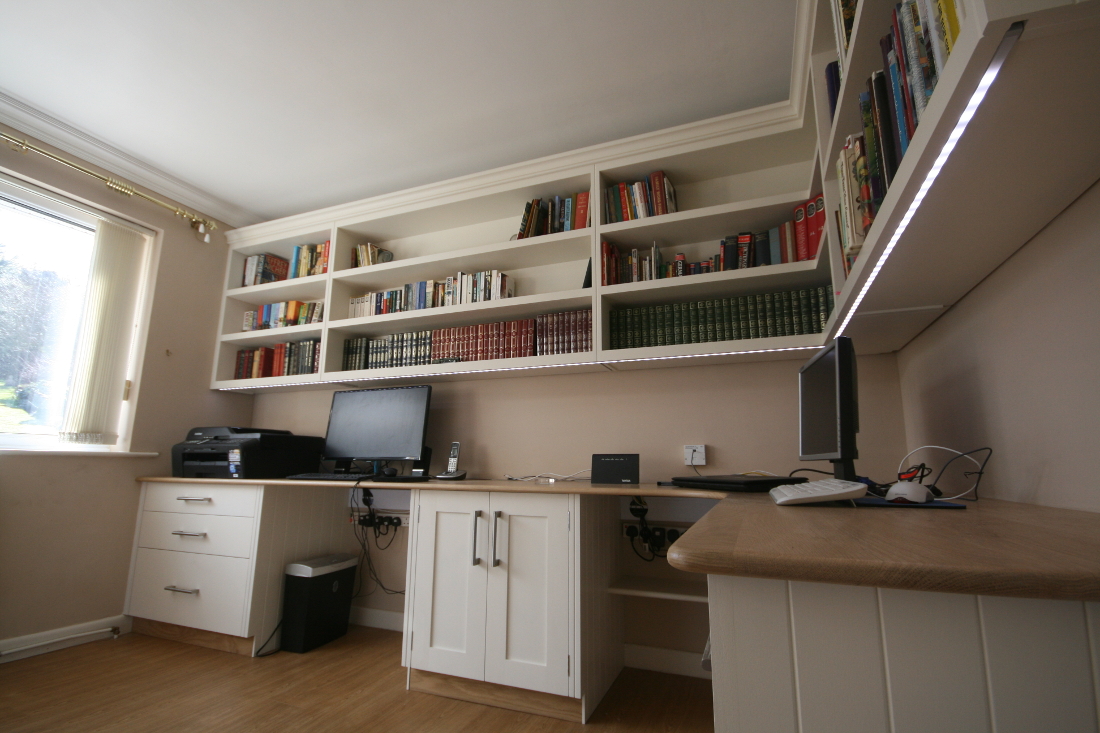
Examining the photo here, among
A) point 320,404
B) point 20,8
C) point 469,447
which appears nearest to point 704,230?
point 469,447

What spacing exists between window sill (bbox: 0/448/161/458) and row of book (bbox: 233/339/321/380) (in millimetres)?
695

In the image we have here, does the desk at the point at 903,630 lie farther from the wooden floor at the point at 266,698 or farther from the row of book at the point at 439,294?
the row of book at the point at 439,294

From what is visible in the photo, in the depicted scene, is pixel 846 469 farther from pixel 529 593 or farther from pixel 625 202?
pixel 625 202

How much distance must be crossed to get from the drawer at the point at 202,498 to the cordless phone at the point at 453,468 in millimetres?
908

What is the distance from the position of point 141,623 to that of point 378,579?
4.10ft

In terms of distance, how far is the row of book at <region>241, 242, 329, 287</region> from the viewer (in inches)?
127

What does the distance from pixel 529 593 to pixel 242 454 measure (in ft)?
5.73

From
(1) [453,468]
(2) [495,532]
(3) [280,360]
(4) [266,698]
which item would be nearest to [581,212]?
(1) [453,468]

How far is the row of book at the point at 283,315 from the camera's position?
3.24 meters

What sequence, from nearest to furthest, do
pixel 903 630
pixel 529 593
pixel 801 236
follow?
pixel 903 630
pixel 529 593
pixel 801 236

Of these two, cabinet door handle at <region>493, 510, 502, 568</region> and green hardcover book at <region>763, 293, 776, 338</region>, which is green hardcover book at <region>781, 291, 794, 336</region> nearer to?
green hardcover book at <region>763, 293, 776, 338</region>

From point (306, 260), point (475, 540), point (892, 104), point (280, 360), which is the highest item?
point (306, 260)

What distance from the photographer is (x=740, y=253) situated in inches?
89.5

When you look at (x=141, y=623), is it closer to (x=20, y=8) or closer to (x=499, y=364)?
(x=499, y=364)
